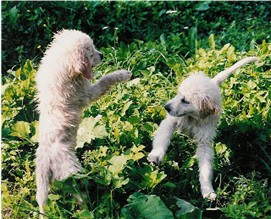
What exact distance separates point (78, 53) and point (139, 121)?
1.07 meters

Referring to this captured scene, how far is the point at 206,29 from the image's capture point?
853cm

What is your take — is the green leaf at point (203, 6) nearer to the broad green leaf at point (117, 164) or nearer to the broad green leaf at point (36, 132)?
the broad green leaf at point (36, 132)

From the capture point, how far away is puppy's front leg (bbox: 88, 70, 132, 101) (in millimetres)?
5020

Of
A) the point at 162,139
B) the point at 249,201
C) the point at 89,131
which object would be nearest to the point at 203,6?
the point at 89,131

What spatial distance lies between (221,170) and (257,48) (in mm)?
2267

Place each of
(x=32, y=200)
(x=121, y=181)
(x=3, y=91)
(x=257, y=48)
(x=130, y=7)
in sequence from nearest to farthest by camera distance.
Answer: (x=121, y=181) → (x=32, y=200) → (x=3, y=91) → (x=257, y=48) → (x=130, y=7)

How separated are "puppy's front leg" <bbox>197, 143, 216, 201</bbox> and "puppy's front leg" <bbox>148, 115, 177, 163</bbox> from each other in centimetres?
29

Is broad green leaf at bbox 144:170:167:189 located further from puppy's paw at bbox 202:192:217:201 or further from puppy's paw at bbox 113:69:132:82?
puppy's paw at bbox 113:69:132:82

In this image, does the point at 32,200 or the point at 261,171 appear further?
the point at 261,171

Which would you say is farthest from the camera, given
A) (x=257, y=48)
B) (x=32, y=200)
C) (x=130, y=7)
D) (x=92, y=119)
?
(x=130, y=7)

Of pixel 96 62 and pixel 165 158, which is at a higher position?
pixel 96 62

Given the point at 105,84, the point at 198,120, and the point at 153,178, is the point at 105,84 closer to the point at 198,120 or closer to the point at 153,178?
the point at 198,120

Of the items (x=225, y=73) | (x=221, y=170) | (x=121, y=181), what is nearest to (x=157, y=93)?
(x=225, y=73)

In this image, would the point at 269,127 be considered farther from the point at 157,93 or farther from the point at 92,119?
the point at 92,119
